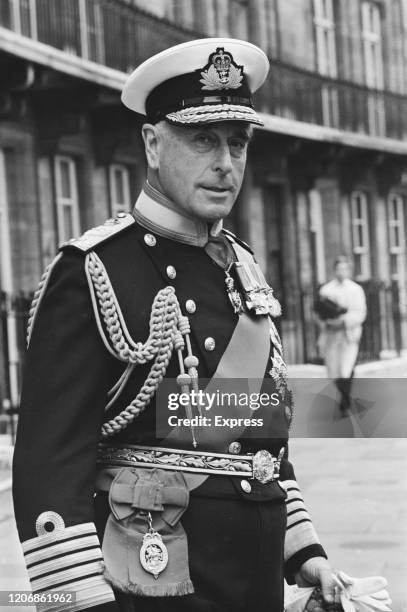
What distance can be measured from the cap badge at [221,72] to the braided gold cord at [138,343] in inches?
18.9

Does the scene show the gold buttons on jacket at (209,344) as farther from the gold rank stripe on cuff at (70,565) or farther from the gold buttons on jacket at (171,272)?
the gold rank stripe on cuff at (70,565)

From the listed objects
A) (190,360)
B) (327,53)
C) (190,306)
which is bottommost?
(190,360)

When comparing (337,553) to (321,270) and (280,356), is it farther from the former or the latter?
(321,270)

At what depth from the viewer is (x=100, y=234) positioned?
300 centimetres

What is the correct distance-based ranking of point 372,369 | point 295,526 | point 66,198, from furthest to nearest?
point 372,369, point 66,198, point 295,526

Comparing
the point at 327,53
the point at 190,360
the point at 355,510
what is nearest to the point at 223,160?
the point at 190,360

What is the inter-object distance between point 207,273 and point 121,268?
22 cm

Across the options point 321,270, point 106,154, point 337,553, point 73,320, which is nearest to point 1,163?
point 106,154

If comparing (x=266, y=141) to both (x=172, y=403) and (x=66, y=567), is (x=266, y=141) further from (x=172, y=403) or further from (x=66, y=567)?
(x=66, y=567)

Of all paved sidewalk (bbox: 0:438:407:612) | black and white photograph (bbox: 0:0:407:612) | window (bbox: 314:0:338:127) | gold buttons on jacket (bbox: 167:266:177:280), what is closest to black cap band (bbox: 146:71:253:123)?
black and white photograph (bbox: 0:0:407:612)

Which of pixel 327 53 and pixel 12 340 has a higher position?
pixel 327 53

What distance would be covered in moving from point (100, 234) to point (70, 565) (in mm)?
735

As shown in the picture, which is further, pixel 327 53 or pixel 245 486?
pixel 327 53

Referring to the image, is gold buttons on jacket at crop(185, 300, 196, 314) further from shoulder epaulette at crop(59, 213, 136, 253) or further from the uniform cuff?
the uniform cuff
